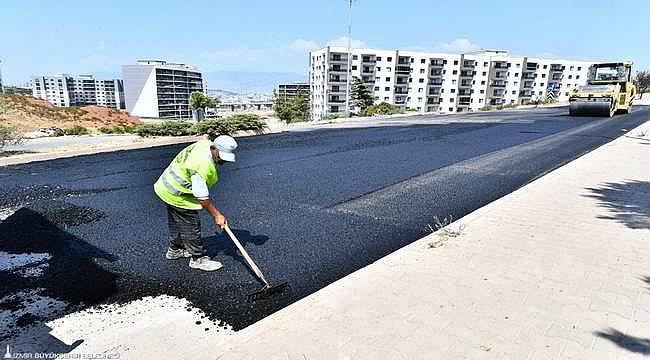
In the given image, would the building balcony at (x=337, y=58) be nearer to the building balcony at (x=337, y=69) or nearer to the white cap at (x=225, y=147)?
the building balcony at (x=337, y=69)

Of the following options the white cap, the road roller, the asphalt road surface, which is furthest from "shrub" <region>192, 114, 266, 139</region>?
the road roller

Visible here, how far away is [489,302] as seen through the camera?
293 cm

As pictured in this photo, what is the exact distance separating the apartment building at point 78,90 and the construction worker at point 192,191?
442 feet

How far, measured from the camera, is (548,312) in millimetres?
2791

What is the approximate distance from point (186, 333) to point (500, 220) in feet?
13.0

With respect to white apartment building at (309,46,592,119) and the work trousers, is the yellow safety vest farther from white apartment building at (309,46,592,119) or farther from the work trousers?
white apartment building at (309,46,592,119)

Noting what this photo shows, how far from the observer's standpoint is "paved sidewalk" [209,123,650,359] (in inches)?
95.4

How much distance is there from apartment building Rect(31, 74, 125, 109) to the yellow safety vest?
5305 inches

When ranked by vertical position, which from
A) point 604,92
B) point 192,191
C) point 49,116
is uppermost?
point 604,92

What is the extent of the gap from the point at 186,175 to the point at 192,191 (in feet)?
0.62

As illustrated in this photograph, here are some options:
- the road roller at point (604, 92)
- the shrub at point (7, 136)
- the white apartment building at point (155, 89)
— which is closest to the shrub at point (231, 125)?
the shrub at point (7, 136)

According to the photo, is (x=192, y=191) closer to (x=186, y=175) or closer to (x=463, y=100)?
(x=186, y=175)

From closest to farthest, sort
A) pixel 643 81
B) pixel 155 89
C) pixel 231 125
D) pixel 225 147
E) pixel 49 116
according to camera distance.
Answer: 1. pixel 225 147
2. pixel 231 125
3. pixel 49 116
4. pixel 643 81
5. pixel 155 89

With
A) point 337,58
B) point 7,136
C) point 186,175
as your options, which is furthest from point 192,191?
point 337,58
